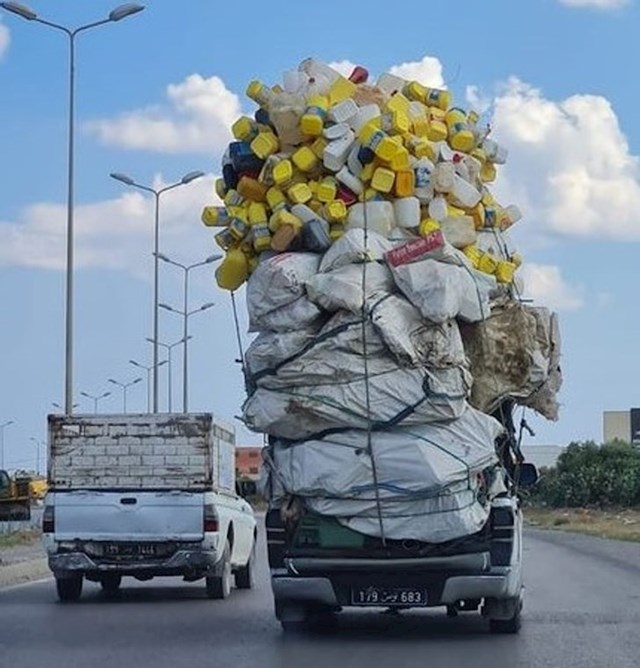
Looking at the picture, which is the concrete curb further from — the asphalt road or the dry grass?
the dry grass

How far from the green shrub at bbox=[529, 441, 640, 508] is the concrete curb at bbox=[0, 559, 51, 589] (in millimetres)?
55638

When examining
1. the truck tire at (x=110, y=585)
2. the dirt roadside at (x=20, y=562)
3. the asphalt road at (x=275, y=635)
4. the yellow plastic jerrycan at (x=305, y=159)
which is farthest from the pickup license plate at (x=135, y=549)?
the yellow plastic jerrycan at (x=305, y=159)

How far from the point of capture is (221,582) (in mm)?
21719

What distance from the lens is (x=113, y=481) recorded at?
2141 centimetres

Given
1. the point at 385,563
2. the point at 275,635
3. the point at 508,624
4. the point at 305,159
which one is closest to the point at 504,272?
the point at 305,159

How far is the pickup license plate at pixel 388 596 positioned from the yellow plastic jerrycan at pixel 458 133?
446 centimetres

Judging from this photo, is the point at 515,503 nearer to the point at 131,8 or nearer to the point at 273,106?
the point at 273,106

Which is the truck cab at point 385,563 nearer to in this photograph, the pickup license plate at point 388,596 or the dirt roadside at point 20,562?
the pickup license plate at point 388,596

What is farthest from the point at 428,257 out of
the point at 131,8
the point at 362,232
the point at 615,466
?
the point at 615,466

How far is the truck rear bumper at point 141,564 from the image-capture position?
20797mm

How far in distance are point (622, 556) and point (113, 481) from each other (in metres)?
17.8

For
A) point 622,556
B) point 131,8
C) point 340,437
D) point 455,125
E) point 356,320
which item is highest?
point 131,8

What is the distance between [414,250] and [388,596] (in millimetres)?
3142

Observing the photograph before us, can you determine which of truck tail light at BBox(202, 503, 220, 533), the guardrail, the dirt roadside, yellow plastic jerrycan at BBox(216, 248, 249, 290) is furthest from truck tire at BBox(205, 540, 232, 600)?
the guardrail
